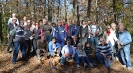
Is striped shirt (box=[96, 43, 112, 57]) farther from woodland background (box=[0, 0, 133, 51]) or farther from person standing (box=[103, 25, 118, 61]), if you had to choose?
woodland background (box=[0, 0, 133, 51])

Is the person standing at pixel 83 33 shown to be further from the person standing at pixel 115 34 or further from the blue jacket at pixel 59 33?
the person standing at pixel 115 34

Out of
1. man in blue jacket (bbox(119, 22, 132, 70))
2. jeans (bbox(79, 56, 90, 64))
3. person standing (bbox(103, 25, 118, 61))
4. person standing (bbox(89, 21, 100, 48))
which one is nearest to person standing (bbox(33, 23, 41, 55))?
jeans (bbox(79, 56, 90, 64))

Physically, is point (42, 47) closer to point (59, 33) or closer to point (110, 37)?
point (59, 33)

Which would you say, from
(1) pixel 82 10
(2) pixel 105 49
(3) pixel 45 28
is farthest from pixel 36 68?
(1) pixel 82 10

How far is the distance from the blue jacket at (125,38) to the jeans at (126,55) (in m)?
0.20

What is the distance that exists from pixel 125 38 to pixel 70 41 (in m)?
2.65

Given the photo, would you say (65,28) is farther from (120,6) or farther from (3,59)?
(120,6)

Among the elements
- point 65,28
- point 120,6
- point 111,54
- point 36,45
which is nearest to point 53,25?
point 65,28

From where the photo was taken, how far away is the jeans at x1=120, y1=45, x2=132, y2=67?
1097 centimetres

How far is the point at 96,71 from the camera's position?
34.2 ft

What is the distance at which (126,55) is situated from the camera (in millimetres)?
11039

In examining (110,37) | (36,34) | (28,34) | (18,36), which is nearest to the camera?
(18,36)

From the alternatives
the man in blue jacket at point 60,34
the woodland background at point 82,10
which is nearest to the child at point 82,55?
the man in blue jacket at point 60,34

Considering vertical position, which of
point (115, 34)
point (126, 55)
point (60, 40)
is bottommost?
point (126, 55)
